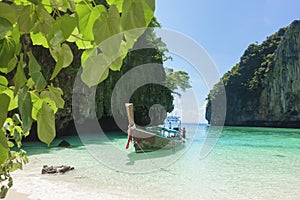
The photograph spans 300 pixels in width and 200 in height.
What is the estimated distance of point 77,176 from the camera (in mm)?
4887

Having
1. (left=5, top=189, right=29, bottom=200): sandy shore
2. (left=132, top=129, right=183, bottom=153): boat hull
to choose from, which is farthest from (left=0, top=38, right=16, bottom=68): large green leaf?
(left=132, top=129, right=183, bottom=153): boat hull

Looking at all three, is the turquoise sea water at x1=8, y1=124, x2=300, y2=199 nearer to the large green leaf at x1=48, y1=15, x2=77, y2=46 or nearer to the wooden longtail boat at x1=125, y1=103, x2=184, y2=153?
the wooden longtail boat at x1=125, y1=103, x2=184, y2=153

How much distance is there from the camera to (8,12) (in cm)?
23

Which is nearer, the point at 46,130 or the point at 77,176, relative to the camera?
the point at 46,130

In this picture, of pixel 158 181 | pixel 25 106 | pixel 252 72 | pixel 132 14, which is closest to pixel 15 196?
pixel 158 181

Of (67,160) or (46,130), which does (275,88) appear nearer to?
(67,160)

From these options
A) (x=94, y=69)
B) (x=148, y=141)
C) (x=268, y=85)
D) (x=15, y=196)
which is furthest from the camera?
(x=268, y=85)

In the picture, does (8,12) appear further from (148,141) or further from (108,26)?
(148,141)

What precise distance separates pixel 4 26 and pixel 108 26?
0.30 ft

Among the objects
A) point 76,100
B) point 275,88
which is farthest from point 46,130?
point 275,88

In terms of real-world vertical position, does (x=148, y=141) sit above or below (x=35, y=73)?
below

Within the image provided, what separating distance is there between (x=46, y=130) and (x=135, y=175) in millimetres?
5104

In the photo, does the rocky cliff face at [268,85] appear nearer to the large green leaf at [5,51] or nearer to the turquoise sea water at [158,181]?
the turquoise sea water at [158,181]

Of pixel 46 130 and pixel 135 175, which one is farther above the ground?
pixel 46 130
